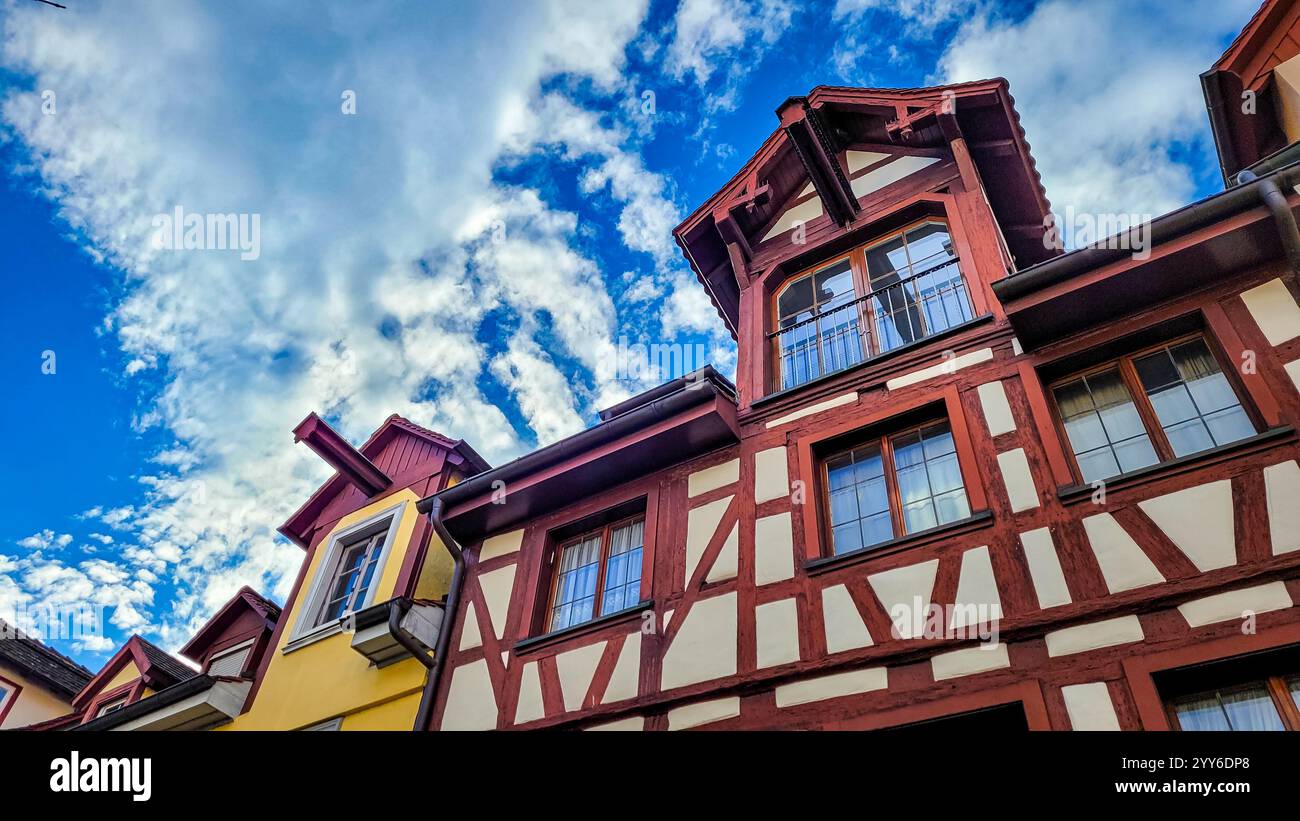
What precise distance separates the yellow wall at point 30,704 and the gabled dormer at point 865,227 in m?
20.3

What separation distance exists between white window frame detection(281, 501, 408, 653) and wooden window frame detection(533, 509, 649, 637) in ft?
9.12

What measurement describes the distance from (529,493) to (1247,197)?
7.62 m

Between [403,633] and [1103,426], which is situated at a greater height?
[1103,426]

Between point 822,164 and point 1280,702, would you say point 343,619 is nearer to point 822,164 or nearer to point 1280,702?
point 822,164

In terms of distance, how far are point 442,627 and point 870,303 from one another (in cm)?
611

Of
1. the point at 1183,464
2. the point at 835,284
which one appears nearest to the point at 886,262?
the point at 835,284

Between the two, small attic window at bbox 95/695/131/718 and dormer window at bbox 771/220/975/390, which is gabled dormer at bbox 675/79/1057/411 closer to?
dormer window at bbox 771/220/975/390

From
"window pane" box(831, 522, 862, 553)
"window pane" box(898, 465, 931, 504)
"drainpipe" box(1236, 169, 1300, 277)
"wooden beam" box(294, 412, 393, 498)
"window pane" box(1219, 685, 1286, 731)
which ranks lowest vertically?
"window pane" box(1219, 685, 1286, 731)

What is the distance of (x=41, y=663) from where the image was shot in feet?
71.8

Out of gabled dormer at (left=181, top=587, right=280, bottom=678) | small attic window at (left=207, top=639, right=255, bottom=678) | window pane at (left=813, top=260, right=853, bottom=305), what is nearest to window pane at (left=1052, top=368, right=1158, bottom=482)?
window pane at (left=813, top=260, right=853, bottom=305)

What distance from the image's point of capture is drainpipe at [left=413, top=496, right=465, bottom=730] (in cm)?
926

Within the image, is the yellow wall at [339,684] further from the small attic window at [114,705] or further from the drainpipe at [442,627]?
the small attic window at [114,705]
